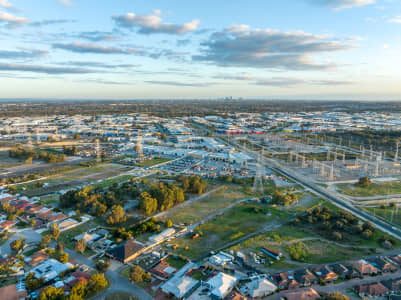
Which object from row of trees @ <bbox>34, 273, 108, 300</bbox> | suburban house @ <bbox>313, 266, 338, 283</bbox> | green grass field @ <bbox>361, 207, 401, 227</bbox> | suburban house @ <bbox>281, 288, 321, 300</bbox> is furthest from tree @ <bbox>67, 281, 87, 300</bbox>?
green grass field @ <bbox>361, 207, 401, 227</bbox>

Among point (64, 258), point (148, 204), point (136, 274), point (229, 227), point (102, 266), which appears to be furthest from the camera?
point (148, 204)

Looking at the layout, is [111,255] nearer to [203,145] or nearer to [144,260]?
[144,260]

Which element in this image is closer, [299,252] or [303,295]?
[303,295]

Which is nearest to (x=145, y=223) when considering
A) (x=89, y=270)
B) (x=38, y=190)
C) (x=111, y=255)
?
(x=111, y=255)

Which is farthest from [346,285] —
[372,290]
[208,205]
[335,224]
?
[208,205]

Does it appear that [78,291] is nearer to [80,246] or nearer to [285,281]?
[80,246]
